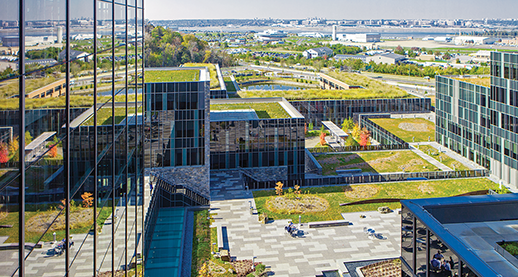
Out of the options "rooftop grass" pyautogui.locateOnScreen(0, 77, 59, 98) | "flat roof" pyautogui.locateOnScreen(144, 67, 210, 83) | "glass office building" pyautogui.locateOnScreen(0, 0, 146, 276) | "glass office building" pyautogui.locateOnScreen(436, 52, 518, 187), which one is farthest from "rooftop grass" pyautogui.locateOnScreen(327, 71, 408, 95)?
"rooftop grass" pyautogui.locateOnScreen(0, 77, 59, 98)

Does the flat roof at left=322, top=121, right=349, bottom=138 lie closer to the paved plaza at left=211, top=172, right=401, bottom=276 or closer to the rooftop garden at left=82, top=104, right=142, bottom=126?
the paved plaza at left=211, top=172, right=401, bottom=276

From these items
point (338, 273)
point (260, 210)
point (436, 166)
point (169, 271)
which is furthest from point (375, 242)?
point (436, 166)

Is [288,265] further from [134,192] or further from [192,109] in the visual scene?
[134,192]

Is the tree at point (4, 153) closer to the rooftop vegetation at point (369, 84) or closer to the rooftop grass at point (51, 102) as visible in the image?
the rooftop grass at point (51, 102)

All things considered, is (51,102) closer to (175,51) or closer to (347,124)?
(347,124)

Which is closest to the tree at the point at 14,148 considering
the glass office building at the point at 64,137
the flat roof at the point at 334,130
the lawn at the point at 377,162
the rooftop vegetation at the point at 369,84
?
the glass office building at the point at 64,137

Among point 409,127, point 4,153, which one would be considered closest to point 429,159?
point 409,127
